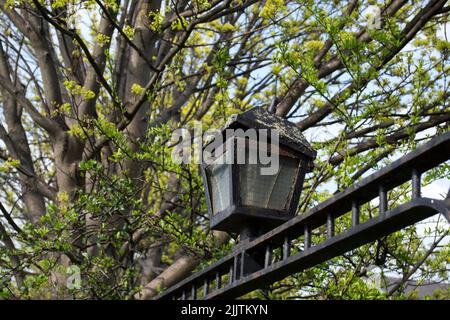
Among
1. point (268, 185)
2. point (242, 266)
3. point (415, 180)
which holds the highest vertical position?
point (268, 185)

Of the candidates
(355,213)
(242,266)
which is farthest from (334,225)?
(242,266)

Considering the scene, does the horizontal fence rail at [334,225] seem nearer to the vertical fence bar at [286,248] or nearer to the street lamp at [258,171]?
the vertical fence bar at [286,248]

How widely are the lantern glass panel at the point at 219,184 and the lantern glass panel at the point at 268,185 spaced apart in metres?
0.08

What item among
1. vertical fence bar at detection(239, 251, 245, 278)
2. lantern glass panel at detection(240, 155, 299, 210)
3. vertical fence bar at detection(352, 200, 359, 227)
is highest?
lantern glass panel at detection(240, 155, 299, 210)

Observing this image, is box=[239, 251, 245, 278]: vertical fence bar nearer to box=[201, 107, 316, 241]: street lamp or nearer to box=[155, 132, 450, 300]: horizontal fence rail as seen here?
box=[155, 132, 450, 300]: horizontal fence rail

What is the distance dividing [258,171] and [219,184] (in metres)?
0.26

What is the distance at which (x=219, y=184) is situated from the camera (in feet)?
11.4

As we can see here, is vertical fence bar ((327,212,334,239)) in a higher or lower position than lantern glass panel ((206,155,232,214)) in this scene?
lower

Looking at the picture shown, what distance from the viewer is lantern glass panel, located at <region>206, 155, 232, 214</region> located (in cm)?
333

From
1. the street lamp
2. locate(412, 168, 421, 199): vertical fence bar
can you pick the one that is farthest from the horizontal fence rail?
the street lamp

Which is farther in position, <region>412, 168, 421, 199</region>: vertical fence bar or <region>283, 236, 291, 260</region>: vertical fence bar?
<region>283, 236, 291, 260</region>: vertical fence bar

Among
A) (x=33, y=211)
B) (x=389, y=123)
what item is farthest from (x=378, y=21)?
(x=33, y=211)

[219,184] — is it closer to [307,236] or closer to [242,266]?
[242,266]
